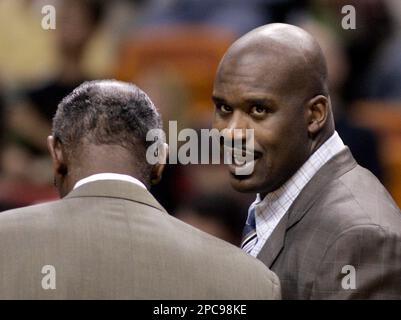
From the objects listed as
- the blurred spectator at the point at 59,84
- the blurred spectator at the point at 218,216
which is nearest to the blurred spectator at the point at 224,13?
the blurred spectator at the point at 59,84

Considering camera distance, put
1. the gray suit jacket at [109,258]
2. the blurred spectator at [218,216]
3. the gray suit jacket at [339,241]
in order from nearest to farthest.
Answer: the gray suit jacket at [109,258] < the gray suit jacket at [339,241] < the blurred spectator at [218,216]

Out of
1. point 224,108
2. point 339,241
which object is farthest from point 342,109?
point 339,241

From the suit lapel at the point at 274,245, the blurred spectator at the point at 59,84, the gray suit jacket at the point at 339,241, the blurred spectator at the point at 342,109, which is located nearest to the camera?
the gray suit jacket at the point at 339,241

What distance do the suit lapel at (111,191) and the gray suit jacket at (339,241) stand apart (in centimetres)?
32

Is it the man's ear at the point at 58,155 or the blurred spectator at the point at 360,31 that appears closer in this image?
the man's ear at the point at 58,155

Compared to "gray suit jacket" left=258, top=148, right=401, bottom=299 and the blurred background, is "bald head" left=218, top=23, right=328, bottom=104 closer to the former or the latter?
"gray suit jacket" left=258, top=148, right=401, bottom=299

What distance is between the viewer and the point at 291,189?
2.29m

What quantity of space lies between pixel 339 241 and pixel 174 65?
269 cm

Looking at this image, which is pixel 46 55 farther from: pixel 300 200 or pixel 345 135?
pixel 300 200

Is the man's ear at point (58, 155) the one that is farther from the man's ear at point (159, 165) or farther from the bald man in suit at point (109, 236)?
the man's ear at point (159, 165)

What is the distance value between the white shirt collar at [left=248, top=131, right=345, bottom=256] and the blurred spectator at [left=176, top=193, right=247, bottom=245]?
3.75 feet

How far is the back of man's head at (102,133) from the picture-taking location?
6.66 ft

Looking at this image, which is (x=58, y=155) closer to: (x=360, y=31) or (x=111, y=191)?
(x=111, y=191)
